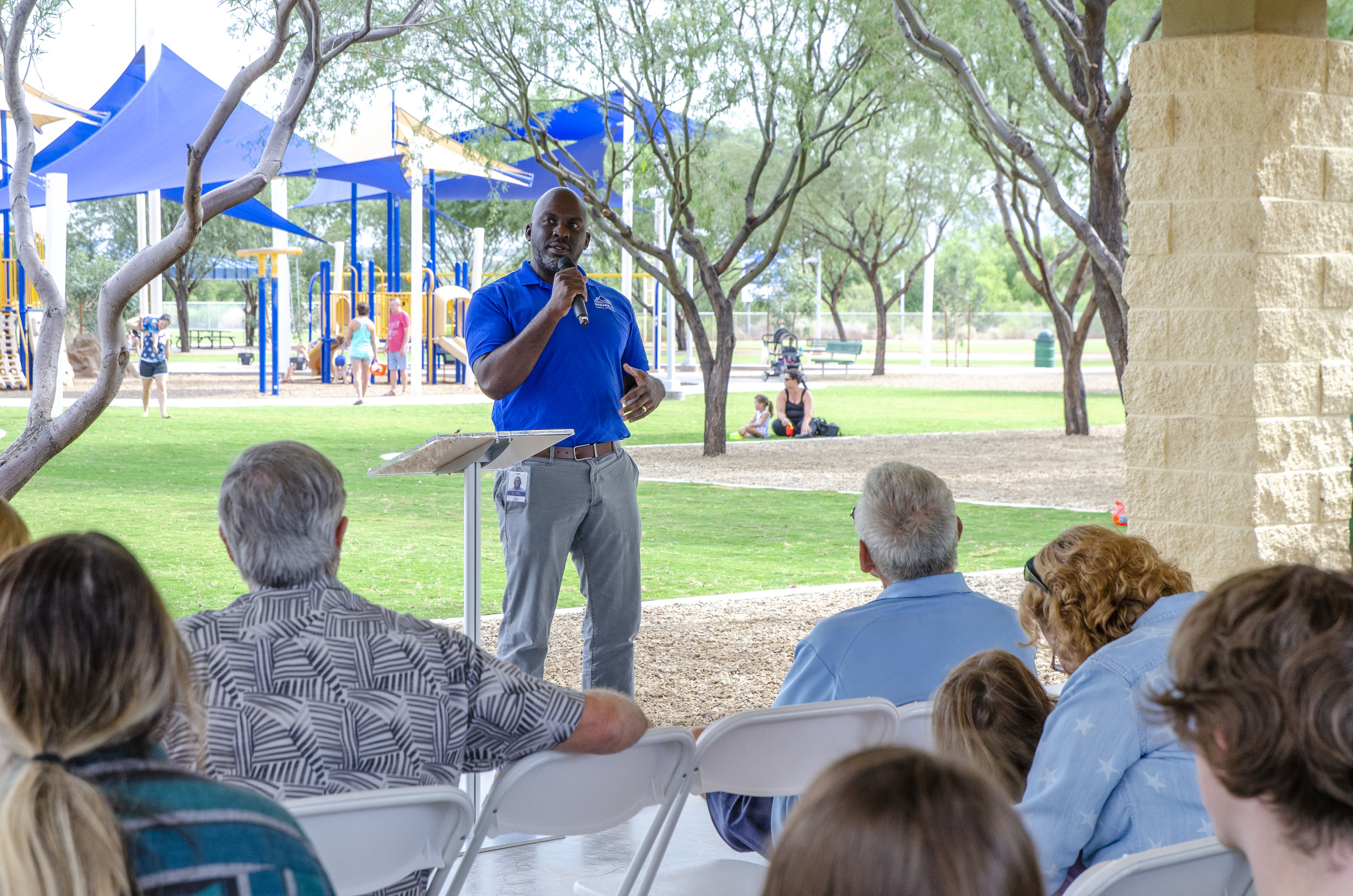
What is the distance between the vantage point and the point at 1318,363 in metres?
5.39

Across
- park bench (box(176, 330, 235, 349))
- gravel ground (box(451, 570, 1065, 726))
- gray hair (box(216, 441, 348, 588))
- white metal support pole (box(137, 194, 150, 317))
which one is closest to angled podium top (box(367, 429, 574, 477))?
gray hair (box(216, 441, 348, 588))

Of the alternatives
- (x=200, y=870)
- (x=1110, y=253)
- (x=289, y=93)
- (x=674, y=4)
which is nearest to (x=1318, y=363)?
(x=289, y=93)

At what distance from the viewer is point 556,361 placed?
453 cm

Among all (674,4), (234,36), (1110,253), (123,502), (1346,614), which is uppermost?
(674,4)

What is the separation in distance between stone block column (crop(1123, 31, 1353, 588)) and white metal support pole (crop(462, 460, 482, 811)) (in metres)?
2.97

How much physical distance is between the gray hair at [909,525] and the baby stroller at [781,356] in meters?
20.3

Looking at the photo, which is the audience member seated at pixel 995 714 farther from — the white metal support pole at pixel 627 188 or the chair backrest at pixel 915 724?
the white metal support pole at pixel 627 188

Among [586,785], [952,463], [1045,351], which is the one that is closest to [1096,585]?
[586,785]

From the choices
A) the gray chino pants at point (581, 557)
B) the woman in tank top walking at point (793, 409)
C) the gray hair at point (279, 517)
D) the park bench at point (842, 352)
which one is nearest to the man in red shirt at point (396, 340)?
the woman in tank top walking at point (793, 409)

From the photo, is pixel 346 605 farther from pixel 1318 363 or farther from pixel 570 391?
pixel 1318 363

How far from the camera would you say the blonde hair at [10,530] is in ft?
8.09

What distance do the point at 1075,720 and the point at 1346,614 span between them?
880 millimetres

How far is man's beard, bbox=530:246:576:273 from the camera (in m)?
4.60

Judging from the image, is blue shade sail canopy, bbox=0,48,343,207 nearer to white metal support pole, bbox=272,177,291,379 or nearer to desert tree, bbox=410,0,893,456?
white metal support pole, bbox=272,177,291,379
